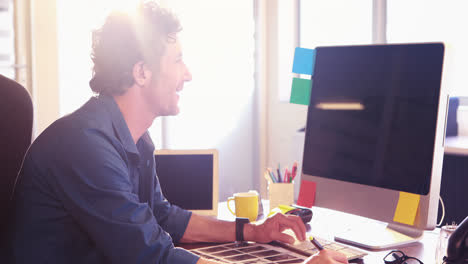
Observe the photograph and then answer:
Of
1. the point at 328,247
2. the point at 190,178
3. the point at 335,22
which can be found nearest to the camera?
the point at 328,247

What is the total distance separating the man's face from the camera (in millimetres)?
1363

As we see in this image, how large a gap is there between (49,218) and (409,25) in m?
3.31

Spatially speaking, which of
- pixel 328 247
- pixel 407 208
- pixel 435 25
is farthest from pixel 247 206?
pixel 435 25

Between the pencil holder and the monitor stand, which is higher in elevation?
the pencil holder

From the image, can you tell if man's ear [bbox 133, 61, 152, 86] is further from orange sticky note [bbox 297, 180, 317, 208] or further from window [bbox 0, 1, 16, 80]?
window [bbox 0, 1, 16, 80]

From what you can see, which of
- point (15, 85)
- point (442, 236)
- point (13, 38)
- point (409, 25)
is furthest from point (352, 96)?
point (409, 25)

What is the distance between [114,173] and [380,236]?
0.72 meters

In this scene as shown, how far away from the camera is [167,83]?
1.38 metres

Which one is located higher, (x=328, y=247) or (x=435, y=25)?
(x=435, y=25)

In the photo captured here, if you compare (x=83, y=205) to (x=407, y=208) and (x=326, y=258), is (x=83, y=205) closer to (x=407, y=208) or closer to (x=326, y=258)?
(x=326, y=258)

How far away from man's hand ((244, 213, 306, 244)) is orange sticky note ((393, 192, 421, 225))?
0.80 feet

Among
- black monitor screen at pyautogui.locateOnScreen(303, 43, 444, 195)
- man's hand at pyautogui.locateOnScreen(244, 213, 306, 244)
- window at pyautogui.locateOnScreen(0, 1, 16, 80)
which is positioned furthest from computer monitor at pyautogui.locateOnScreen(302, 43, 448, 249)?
window at pyautogui.locateOnScreen(0, 1, 16, 80)

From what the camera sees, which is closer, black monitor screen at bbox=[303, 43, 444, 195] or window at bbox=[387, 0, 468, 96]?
black monitor screen at bbox=[303, 43, 444, 195]

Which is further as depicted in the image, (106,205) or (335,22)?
(335,22)
